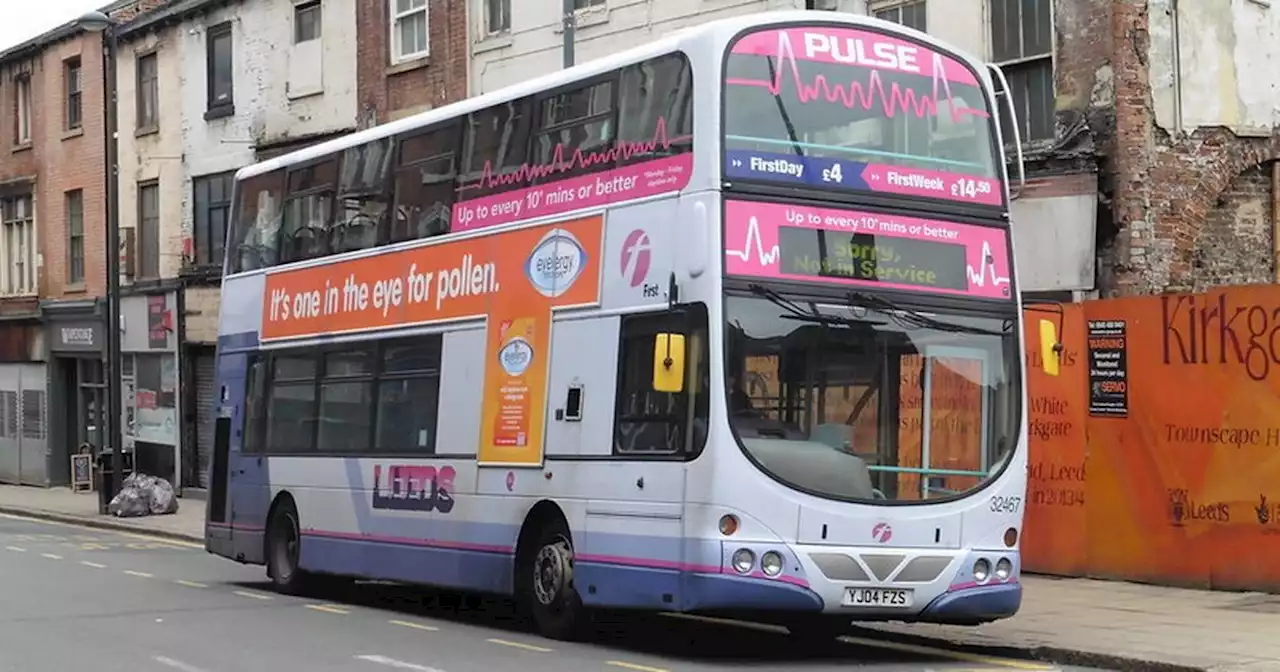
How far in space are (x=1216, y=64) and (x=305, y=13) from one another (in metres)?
18.7

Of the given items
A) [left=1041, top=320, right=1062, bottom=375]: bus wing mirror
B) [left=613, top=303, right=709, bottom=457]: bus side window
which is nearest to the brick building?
[left=613, top=303, right=709, bottom=457]: bus side window

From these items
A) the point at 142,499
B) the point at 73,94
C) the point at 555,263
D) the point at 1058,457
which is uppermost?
the point at 73,94

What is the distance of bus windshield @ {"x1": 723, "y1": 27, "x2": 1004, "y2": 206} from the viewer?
11914 millimetres

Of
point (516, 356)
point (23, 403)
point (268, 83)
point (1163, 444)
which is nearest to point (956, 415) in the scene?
point (516, 356)

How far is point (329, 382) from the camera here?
55.9ft

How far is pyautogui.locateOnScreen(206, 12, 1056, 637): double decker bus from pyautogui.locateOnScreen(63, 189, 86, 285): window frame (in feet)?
90.3

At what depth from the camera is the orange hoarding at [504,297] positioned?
1341 cm

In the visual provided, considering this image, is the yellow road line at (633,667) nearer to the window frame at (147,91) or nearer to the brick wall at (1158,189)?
the brick wall at (1158,189)

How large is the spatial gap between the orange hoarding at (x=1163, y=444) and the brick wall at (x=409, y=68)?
1356cm

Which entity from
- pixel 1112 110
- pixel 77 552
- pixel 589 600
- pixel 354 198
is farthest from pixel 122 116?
pixel 589 600

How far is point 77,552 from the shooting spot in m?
23.5

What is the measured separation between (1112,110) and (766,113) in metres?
7.28

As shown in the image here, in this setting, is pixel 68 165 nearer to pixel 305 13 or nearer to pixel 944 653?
pixel 305 13

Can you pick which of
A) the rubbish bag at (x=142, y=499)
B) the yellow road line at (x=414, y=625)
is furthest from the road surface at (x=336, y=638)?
the rubbish bag at (x=142, y=499)
